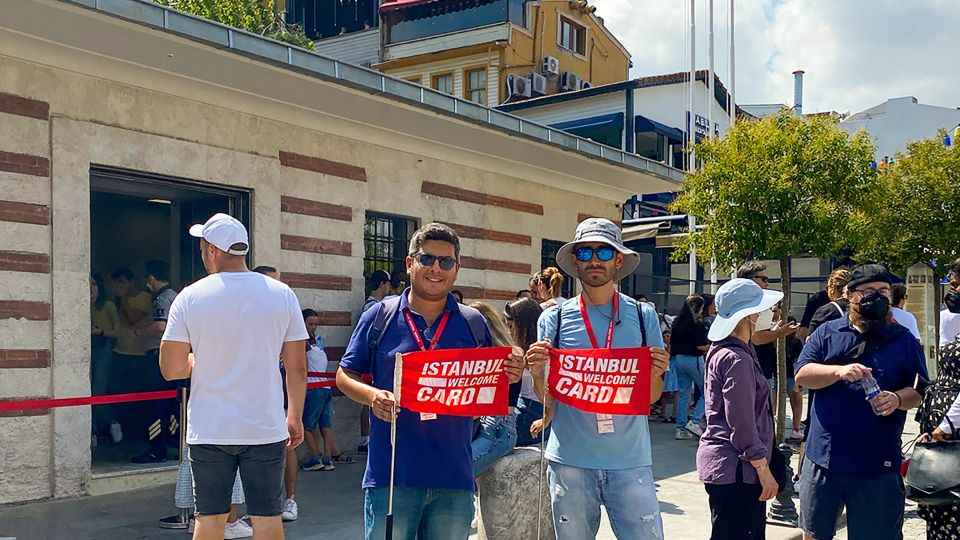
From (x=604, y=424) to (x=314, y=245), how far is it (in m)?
6.55

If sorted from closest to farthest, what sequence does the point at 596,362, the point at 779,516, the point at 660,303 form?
the point at 596,362
the point at 779,516
the point at 660,303

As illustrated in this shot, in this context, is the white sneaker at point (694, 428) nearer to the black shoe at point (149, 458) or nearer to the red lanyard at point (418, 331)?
the black shoe at point (149, 458)

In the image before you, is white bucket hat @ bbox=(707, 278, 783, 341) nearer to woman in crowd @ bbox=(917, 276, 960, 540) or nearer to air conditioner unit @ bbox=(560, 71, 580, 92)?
woman in crowd @ bbox=(917, 276, 960, 540)

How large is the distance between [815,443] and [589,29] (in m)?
31.0

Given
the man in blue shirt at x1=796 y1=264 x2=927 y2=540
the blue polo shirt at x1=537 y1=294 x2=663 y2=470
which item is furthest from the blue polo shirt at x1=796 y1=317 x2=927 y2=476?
the blue polo shirt at x1=537 y1=294 x2=663 y2=470

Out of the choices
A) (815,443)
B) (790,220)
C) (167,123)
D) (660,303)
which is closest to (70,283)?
(167,123)

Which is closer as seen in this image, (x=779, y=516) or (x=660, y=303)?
(x=779, y=516)

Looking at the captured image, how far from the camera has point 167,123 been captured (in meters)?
8.41

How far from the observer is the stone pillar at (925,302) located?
19.1m

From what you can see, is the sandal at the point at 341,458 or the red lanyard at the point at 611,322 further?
the sandal at the point at 341,458

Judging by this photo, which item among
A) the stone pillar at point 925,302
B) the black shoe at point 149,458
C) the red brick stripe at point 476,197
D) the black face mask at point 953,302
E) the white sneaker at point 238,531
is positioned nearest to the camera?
the white sneaker at point 238,531

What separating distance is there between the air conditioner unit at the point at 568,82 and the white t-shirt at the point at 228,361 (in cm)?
2825

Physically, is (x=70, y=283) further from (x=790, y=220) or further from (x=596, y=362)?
(x=790, y=220)

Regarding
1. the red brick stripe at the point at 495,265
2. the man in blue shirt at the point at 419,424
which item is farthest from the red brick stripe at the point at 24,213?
the red brick stripe at the point at 495,265
